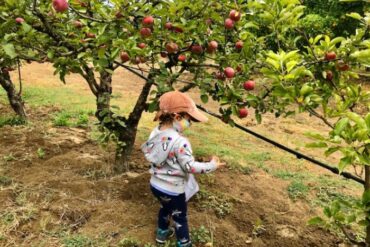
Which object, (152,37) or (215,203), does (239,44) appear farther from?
(215,203)

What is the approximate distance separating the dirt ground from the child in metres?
0.43

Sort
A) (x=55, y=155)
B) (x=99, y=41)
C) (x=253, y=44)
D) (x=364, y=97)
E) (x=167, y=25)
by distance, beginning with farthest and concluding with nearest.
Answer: (x=55, y=155), (x=253, y=44), (x=167, y=25), (x=99, y=41), (x=364, y=97)

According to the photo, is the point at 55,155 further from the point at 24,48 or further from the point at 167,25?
the point at 167,25

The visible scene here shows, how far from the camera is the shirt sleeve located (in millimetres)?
3016

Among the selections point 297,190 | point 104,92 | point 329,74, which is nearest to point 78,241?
point 104,92

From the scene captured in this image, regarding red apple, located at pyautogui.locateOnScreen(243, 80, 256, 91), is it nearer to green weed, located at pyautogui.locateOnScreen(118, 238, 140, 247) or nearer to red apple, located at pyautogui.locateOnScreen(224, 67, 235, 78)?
red apple, located at pyautogui.locateOnScreen(224, 67, 235, 78)

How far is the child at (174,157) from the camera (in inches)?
120

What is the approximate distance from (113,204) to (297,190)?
192 cm

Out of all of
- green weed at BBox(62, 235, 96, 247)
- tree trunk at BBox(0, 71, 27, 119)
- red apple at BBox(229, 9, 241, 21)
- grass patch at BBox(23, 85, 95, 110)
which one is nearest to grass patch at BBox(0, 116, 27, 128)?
tree trunk at BBox(0, 71, 27, 119)

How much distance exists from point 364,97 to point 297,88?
52 centimetres

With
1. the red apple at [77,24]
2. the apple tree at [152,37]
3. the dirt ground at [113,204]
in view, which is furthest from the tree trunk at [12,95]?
the red apple at [77,24]

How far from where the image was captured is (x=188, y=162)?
3.04m

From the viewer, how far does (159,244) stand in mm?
3398

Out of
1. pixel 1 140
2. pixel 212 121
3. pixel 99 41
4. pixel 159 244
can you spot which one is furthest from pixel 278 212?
pixel 212 121
